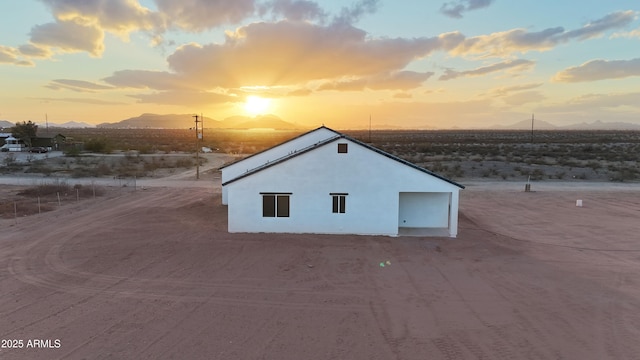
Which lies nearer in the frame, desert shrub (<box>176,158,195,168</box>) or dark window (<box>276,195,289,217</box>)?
dark window (<box>276,195,289,217</box>)

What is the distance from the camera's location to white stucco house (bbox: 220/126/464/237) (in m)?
17.0

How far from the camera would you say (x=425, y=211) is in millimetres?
18938

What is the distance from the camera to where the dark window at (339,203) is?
56.3 feet

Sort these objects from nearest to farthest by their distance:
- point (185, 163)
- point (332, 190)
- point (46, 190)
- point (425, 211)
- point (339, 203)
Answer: point (332, 190)
point (339, 203)
point (425, 211)
point (46, 190)
point (185, 163)

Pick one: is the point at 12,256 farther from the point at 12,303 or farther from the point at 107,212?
the point at 107,212

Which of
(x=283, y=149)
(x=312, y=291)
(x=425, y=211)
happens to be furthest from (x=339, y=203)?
(x=283, y=149)

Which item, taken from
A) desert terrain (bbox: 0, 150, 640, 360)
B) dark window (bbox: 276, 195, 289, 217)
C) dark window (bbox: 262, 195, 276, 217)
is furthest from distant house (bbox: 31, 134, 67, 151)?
dark window (bbox: 276, 195, 289, 217)

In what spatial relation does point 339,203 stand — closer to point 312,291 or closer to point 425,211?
point 425,211

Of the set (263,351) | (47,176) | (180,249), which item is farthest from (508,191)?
(47,176)

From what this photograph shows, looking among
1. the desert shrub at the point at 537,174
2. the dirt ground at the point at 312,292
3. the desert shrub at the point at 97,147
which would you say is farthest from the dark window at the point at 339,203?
the desert shrub at the point at 97,147

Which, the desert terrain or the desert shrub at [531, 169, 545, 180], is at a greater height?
the desert shrub at [531, 169, 545, 180]

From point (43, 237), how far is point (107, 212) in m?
5.20

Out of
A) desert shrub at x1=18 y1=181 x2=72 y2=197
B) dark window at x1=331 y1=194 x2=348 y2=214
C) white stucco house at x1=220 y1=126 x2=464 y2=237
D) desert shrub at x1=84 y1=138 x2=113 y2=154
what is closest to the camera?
white stucco house at x1=220 y1=126 x2=464 y2=237

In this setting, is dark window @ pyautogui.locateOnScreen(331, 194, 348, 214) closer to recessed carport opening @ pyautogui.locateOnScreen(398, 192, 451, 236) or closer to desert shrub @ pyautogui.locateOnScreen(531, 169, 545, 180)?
recessed carport opening @ pyautogui.locateOnScreen(398, 192, 451, 236)
